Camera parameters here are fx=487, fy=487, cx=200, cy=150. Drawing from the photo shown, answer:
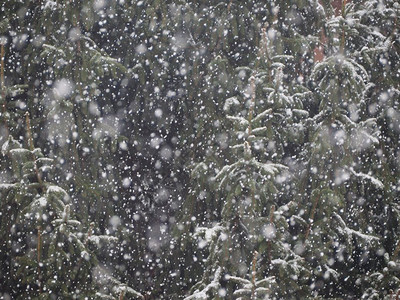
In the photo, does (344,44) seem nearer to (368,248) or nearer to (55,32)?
(368,248)

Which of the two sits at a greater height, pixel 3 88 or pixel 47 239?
pixel 3 88

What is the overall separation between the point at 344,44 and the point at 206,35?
1.43 m

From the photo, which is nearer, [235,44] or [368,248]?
[368,248]

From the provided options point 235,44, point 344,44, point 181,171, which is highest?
point 235,44

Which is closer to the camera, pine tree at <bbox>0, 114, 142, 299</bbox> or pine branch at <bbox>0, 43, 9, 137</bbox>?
pine tree at <bbox>0, 114, 142, 299</bbox>

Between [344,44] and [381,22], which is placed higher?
[381,22]

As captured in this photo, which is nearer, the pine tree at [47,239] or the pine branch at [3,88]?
the pine tree at [47,239]

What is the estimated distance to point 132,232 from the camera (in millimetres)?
5152

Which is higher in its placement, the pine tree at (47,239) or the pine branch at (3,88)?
the pine branch at (3,88)

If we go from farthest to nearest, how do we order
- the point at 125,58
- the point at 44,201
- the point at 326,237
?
the point at 125,58
the point at 326,237
the point at 44,201

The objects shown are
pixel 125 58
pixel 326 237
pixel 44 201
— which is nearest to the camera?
pixel 44 201

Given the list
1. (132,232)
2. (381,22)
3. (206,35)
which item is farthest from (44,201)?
(381,22)

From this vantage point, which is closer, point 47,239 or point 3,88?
point 47,239

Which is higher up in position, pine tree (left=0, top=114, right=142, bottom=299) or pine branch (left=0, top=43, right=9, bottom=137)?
pine branch (left=0, top=43, right=9, bottom=137)
